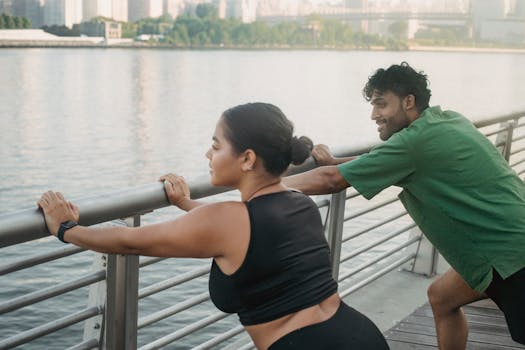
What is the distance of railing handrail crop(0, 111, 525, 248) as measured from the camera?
1.93 metres

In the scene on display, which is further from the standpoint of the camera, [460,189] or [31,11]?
[31,11]

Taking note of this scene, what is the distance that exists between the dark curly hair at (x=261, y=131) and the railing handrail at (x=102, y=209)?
1.29ft

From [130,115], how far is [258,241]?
4926cm

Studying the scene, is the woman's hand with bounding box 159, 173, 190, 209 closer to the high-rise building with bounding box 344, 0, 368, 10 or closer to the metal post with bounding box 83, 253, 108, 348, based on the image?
the metal post with bounding box 83, 253, 108, 348

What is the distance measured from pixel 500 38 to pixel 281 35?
117 feet

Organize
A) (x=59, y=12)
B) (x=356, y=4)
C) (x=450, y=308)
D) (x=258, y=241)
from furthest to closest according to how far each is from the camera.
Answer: (x=59, y=12)
(x=356, y=4)
(x=450, y=308)
(x=258, y=241)

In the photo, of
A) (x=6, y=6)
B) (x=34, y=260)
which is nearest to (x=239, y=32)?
(x=6, y=6)

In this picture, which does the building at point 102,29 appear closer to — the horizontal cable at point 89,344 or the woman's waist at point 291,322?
the horizontal cable at point 89,344

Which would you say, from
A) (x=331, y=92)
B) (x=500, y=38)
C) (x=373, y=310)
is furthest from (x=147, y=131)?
(x=500, y=38)

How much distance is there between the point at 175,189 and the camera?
2.37m

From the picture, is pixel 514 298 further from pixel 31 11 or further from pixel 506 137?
pixel 31 11

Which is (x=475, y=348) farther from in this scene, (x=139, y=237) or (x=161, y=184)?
(x=139, y=237)

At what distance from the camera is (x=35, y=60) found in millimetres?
100688

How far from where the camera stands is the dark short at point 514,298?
2754 mm
